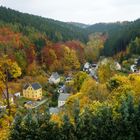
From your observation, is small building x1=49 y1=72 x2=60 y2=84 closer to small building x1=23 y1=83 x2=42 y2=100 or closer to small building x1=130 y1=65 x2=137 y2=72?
small building x1=23 y1=83 x2=42 y2=100

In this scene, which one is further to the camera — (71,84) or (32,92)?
(32,92)

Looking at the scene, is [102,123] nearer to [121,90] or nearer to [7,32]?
[121,90]

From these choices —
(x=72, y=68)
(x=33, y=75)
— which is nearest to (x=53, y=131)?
(x=33, y=75)

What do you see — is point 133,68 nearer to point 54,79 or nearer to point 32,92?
point 54,79

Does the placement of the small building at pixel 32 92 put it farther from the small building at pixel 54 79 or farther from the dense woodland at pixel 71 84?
the small building at pixel 54 79

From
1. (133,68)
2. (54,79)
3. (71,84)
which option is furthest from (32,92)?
(133,68)

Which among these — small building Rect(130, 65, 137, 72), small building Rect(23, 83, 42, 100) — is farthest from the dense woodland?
small building Rect(23, 83, 42, 100)

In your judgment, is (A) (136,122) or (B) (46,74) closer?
(A) (136,122)
